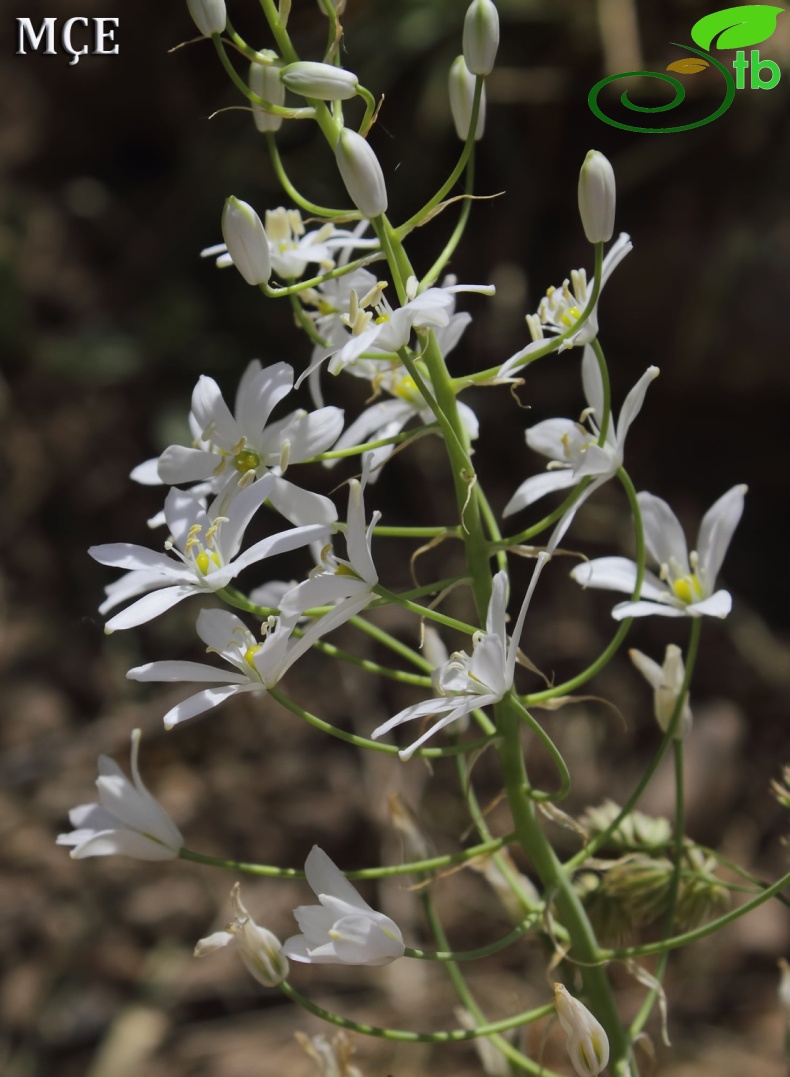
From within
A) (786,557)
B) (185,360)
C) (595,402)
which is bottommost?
(786,557)

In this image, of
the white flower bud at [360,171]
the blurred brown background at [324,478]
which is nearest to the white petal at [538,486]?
the white flower bud at [360,171]

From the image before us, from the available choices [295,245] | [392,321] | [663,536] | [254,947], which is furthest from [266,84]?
[254,947]

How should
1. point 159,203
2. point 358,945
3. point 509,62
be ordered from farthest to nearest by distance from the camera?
point 159,203 → point 509,62 → point 358,945

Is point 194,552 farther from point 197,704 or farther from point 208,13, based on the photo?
point 208,13

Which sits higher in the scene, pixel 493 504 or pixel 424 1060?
pixel 493 504

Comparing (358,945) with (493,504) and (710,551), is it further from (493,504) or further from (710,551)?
(493,504)

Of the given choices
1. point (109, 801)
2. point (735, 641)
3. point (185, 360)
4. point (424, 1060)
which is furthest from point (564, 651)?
point (109, 801)
